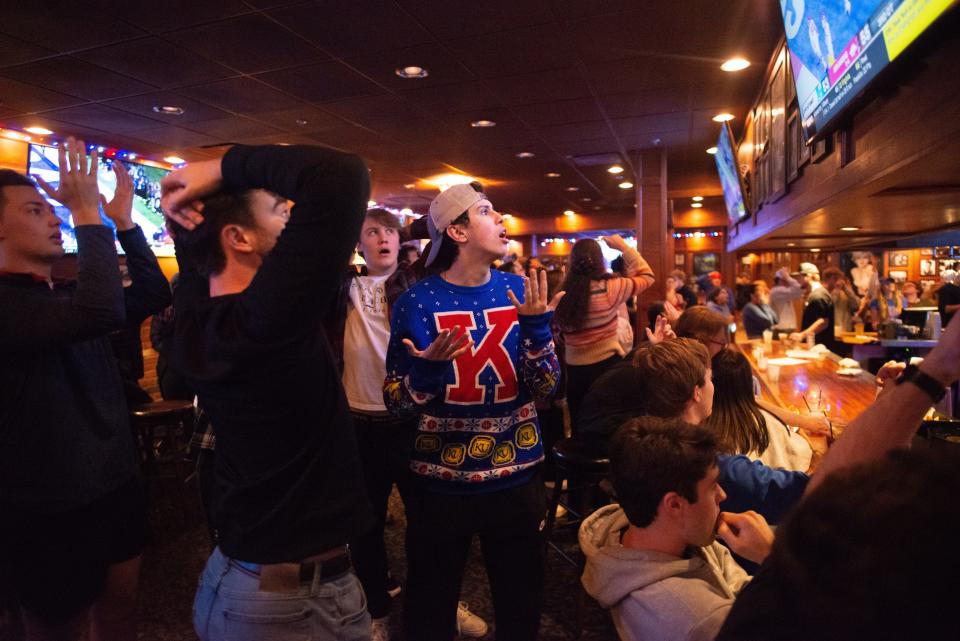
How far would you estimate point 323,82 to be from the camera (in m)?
4.65

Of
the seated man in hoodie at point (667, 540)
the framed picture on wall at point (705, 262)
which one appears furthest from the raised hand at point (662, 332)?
the framed picture on wall at point (705, 262)

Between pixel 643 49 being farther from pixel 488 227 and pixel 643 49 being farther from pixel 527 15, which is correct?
pixel 488 227

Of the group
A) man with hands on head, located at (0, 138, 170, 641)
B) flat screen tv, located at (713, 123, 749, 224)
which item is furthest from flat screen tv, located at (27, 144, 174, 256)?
flat screen tv, located at (713, 123, 749, 224)

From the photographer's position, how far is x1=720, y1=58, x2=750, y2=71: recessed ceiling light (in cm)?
444

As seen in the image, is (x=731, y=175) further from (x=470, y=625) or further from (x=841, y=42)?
(x=470, y=625)

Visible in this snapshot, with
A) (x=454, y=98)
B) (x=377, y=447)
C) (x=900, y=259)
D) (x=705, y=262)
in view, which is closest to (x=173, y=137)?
(x=454, y=98)

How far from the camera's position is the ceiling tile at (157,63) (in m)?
3.85

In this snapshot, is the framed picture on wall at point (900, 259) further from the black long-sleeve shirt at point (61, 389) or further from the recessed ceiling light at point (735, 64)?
the black long-sleeve shirt at point (61, 389)

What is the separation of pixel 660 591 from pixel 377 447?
1.39m

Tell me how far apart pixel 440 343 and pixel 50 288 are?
1.18 metres

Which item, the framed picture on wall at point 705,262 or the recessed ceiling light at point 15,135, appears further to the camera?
the framed picture on wall at point 705,262

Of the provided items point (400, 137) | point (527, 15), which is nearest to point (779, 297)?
point (400, 137)

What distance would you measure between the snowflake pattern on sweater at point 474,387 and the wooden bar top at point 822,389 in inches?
72.7

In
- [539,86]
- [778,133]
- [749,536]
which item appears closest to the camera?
[749,536]
